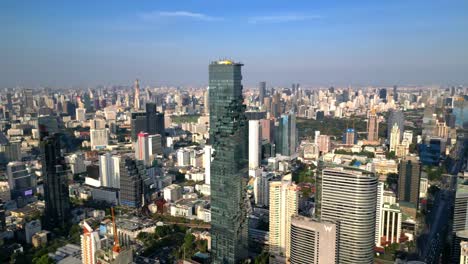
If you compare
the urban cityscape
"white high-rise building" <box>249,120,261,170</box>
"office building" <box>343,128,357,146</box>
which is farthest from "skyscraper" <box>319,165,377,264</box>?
"office building" <box>343,128,357,146</box>

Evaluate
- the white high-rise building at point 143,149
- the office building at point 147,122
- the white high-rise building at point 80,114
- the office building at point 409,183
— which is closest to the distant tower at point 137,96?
the white high-rise building at point 80,114

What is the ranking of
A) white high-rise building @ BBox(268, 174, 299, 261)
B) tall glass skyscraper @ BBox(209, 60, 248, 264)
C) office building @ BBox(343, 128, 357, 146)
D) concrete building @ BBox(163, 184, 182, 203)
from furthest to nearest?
office building @ BBox(343, 128, 357, 146)
concrete building @ BBox(163, 184, 182, 203)
white high-rise building @ BBox(268, 174, 299, 261)
tall glass skyscraper @ BBox(209, 60, 248, 264)

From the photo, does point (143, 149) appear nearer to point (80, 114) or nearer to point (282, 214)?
point (282, 214)

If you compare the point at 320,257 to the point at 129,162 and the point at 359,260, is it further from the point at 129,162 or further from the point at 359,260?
the point at 129,162

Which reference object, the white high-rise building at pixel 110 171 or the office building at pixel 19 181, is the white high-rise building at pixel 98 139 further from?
the office building at pixel 19 181

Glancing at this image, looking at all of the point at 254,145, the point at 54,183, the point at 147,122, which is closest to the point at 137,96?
the point at 147,122

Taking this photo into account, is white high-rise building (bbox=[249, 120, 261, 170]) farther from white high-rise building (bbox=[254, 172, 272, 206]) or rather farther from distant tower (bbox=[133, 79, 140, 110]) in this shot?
distant tower (bbox=[133, 79, 140, 110])
